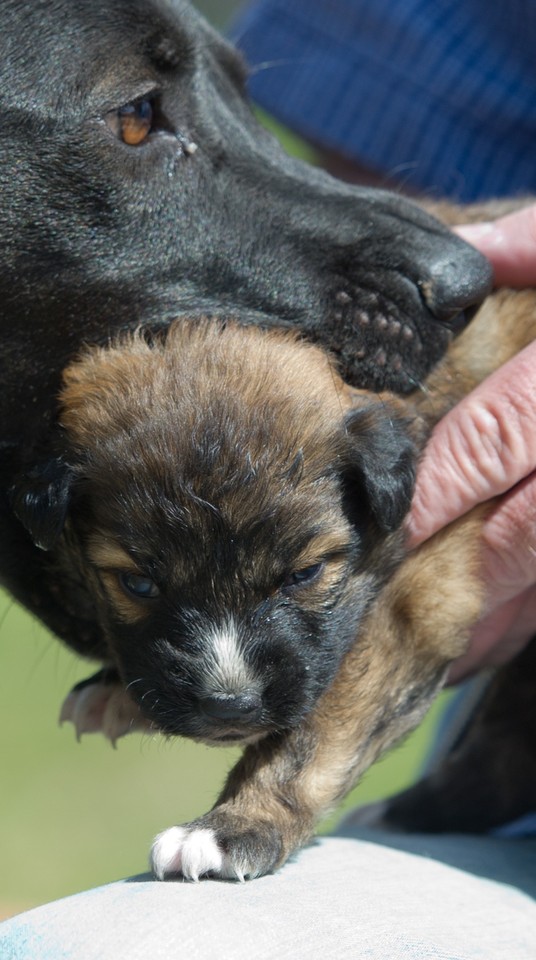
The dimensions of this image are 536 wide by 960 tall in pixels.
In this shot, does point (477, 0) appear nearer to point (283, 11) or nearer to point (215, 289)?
point (283, 11)

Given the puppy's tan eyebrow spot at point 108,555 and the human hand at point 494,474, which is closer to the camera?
the puppy's tan eyebrow spot at point 108,555

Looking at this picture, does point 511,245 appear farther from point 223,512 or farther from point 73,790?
point 73,790

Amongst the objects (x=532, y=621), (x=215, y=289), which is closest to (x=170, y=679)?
(x=215, y=289)

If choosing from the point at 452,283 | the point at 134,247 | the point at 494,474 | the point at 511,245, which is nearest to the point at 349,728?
the point at 494,474

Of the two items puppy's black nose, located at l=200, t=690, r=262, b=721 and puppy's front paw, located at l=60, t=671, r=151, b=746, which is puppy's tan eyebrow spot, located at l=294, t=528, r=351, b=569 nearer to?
puppy's black nose, located at l=200, t=690, r=262, b=721

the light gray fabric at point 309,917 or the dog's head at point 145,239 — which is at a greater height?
the dog's head at point 145,239

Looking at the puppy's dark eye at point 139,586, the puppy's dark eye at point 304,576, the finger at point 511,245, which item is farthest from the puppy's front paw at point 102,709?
the finger at point 511,245

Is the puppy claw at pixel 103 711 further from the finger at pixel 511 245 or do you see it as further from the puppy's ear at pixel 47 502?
the finger at pixel 511 245
